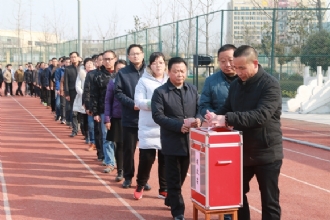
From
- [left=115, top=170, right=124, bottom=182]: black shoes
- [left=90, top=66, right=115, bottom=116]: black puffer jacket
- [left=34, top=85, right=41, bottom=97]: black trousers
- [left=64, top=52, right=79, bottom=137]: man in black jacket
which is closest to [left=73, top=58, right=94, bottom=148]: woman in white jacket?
[left=64, top=52, right=79, bottom=137]: man in black jacket

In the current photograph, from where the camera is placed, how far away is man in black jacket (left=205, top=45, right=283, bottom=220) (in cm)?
507

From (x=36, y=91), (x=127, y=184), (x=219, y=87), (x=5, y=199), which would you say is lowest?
(x=5, y=199)

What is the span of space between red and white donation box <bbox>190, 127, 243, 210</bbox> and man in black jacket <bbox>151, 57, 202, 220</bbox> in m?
1.13

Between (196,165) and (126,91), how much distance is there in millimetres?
3250

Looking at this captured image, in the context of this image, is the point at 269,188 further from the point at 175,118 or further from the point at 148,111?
the point at 148,111

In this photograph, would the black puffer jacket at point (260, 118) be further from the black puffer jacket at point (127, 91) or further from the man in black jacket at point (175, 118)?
the black puffer jacket at point (127, 91)

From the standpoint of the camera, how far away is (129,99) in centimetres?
823

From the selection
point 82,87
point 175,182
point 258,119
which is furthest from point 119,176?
point 258,119

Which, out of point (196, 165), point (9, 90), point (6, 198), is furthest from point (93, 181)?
point (9, 90)

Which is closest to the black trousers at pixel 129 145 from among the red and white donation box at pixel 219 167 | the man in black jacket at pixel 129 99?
the man in black jacket at pixel 129 99

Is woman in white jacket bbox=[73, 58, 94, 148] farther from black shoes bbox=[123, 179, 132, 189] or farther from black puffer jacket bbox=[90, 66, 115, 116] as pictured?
black shoes bbox=[123, 179, 132, 189]

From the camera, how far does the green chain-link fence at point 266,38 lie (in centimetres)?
1819

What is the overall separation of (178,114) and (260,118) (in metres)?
1.76

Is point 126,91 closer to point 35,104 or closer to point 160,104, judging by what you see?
point 160,104
